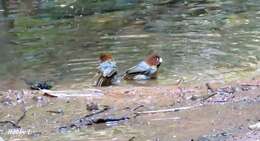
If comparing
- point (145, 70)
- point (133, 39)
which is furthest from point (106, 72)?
point (133, 39)

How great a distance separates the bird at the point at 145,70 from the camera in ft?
26.4

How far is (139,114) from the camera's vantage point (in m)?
5.91

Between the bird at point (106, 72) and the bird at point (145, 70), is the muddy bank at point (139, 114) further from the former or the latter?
the bird at point (145, 70)

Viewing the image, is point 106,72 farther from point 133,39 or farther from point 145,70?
point 133,39

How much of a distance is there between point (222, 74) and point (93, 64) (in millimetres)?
1874

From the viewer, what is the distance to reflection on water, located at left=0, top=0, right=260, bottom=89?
845cm

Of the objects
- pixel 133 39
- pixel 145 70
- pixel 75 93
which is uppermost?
pixel 75 93

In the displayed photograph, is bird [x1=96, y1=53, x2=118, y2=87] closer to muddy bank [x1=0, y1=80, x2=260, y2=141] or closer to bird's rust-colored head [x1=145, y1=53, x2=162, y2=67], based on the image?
bird's rust-colored head [x1=145, y1=53, x2=162, y2=67]

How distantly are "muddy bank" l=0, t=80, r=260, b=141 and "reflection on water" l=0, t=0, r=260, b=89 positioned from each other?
3.96 ft

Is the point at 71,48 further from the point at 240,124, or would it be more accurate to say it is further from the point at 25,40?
the point at 240,124

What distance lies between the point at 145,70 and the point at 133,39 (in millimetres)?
2563

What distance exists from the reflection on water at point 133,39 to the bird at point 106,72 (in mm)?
225

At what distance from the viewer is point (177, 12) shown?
44.2ft

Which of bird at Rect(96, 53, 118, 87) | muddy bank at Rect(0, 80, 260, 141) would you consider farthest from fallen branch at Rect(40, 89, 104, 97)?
bird at Rect(96, 53, 118, 87)
